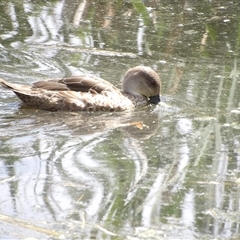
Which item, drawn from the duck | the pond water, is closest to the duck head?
the duck

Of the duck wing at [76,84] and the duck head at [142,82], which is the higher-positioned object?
the duck head at [142,82]

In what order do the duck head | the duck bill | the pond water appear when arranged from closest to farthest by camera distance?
the pond water, the duck bill, the duck head

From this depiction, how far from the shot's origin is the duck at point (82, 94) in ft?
27.7

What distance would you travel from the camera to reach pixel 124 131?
7492mm

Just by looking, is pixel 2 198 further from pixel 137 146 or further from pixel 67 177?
pixel 137 146

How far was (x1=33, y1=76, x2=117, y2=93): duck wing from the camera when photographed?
8609 millimetres

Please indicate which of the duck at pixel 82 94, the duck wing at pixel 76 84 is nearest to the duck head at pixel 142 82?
the duck at pixel 82 94

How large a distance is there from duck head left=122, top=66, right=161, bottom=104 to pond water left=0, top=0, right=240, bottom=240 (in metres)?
0.17

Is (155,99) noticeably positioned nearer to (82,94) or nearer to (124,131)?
(82,94)

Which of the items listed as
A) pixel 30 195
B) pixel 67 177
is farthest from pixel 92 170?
pixel 30 195

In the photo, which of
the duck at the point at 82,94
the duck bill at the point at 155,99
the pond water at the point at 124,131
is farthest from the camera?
the duck bill at the point at 155,99

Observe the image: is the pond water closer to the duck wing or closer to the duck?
the duck

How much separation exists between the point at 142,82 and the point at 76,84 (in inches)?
33.9

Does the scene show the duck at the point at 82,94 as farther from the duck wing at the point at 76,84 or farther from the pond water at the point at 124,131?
the pond water at the point at 124,131
